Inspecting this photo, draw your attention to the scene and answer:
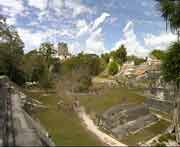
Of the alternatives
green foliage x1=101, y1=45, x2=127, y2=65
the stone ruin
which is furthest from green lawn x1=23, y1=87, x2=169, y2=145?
green foliage x1=101, y1=45, x2=127, y2=65

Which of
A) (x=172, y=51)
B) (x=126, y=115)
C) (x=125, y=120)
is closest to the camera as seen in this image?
(x=172, y=51)

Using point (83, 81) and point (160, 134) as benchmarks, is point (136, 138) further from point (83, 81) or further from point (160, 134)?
point (83, 81)

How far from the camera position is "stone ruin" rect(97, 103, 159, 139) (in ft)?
84.2

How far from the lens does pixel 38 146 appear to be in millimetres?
15758

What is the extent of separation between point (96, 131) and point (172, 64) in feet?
33.3

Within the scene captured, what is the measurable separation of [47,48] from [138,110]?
4656 centimetres

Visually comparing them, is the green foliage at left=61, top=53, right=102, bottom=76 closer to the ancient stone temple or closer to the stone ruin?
the stone ruin

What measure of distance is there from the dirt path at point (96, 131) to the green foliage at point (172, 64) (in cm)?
779

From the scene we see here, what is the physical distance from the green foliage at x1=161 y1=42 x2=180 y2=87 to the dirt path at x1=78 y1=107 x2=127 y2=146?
7.79 meters

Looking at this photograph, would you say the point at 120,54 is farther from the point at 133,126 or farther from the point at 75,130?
the point at 75,130

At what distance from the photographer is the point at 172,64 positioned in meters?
23.0

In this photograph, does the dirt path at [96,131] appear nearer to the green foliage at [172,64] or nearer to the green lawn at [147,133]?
the green lawn at [147,133]

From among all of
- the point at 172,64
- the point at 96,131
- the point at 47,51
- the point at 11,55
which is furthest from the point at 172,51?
the point at 47,51

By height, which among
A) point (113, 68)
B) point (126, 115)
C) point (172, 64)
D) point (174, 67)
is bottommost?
point (126, 115)
